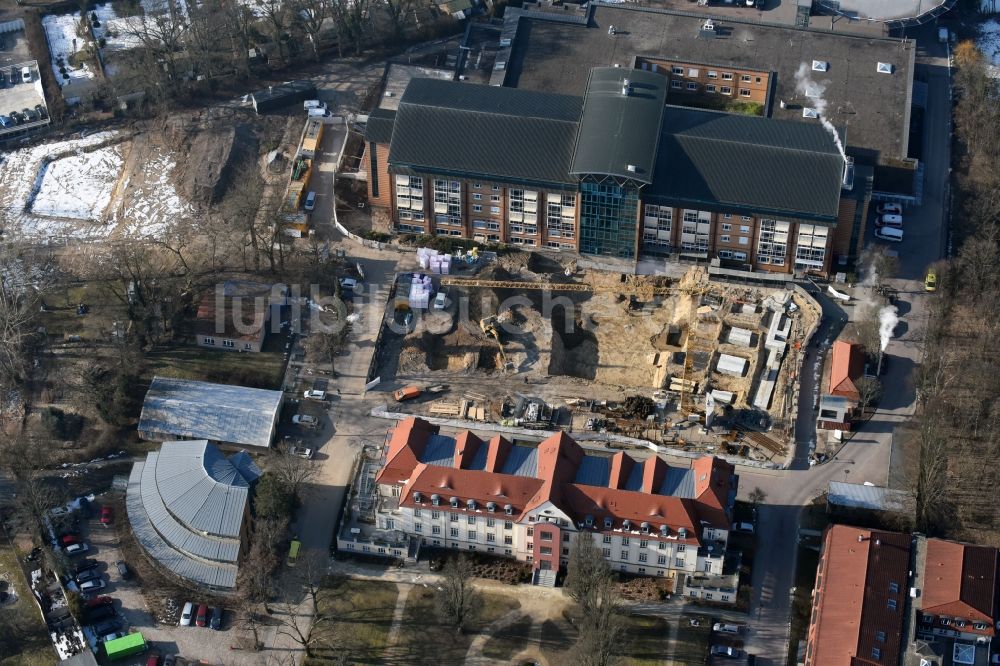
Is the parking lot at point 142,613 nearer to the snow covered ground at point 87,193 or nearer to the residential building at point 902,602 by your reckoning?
the snow covered ground at point 87,193

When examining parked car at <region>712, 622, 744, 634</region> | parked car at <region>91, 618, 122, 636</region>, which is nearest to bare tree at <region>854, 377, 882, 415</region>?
parked car at <region>712, 622, 744, 634</region>

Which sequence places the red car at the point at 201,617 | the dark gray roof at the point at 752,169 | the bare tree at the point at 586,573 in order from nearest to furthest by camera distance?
the bare tree at the point at 586,573, the red car at the point at 201,617, the dark gray roof at the point at 752,169

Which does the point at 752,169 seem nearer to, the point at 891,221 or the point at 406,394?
the point at 891,221

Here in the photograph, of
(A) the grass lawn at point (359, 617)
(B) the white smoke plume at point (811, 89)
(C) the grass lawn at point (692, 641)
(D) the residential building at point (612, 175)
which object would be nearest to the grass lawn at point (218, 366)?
(D) the residential building at point (612, 175)

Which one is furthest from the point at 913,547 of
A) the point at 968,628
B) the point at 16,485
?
the point at 16,485

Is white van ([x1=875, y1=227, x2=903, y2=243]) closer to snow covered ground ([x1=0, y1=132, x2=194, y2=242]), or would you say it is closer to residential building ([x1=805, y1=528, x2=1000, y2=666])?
residential building ([x1=805, y1=528, x2=1000, y2=666])
